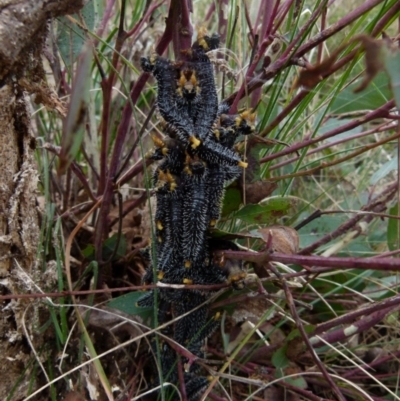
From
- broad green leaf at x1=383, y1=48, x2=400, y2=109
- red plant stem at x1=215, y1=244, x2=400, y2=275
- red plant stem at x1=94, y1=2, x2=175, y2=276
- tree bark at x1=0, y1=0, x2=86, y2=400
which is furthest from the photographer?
red plant stem at x1=94, y1=2, x2=175, y2=276

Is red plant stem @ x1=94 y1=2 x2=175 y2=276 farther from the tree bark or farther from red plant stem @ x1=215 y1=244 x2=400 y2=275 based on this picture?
red plant stem @ x1=215 y1=244 x2=400 y2=275

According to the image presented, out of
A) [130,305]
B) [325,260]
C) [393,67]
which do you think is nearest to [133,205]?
[130,305]

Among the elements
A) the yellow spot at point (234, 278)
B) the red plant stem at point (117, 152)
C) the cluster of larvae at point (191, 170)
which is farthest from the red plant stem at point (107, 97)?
the yellow spot at point (234, 278)

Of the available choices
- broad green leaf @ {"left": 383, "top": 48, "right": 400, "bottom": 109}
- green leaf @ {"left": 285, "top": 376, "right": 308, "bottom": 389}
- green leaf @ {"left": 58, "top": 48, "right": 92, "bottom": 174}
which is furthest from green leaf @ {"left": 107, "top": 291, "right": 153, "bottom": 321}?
broad green leaf @ {"left": 383, "top": 48, "right": 400, "bottom": 109}

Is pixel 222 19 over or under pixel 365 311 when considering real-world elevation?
over

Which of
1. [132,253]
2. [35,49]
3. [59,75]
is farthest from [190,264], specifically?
[59,75]

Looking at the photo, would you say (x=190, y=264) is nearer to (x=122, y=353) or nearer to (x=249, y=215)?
(x=249, y=215)

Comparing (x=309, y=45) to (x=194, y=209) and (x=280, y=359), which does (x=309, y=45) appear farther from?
(x=280, y=359)
